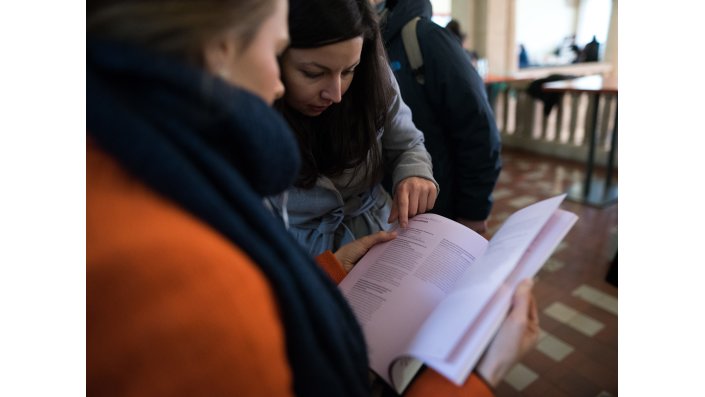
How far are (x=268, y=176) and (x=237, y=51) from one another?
0.42 feet

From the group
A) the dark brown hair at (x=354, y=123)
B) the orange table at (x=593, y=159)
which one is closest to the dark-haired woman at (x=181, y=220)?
the dark brown hair at (x=354, y=123)

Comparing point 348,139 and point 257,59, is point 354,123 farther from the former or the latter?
point 257,59

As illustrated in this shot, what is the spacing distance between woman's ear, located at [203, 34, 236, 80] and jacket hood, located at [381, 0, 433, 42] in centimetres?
105

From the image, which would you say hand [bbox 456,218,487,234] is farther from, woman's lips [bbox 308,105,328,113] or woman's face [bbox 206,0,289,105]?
woman's face [bbox 206,0,289,105]

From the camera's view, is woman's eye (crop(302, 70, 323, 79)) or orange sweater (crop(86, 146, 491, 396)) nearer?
orange sweater (crop(86, 146, 491, 396))

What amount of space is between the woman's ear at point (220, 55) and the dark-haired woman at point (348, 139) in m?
0.38

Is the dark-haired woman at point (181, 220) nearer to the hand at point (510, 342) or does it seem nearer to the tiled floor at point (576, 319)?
the hand at point (510, 342)

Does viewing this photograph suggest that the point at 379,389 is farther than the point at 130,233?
Yes

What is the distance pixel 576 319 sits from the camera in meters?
2.06

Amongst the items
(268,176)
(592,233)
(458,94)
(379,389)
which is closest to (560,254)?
(592,233)

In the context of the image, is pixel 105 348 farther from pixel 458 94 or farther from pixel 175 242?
pixel 458 94

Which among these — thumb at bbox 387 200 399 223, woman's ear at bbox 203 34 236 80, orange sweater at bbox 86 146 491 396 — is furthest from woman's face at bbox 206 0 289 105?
thumb at bbox 387 200 399 223

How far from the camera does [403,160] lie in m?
1.12

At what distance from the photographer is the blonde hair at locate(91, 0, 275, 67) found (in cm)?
40
